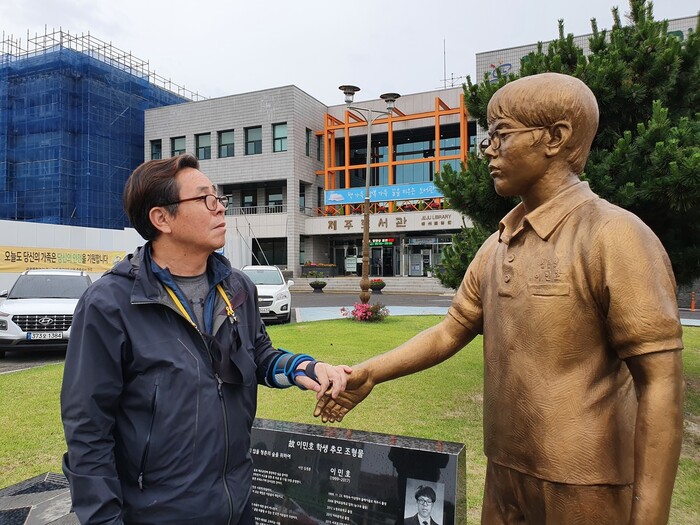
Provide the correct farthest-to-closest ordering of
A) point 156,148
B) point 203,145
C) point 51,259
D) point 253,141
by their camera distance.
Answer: point 156,148
point 203,145
point 253,141
point 51,259

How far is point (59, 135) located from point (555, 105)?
36.5 meters

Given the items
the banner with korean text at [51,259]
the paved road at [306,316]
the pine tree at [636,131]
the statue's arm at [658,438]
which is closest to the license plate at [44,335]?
the paved road at [306,316]

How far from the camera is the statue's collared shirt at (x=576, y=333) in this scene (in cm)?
132

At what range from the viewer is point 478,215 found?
17.8 feet

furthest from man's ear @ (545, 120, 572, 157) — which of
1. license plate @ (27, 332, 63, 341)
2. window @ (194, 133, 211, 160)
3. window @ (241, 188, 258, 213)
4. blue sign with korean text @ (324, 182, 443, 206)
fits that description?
window @ (194, 133, 211, 160)

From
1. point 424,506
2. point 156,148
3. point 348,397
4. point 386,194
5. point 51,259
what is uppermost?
point 156,148

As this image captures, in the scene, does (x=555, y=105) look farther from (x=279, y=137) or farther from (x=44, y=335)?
(x=279, y=137)

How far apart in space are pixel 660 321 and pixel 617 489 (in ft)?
1.66

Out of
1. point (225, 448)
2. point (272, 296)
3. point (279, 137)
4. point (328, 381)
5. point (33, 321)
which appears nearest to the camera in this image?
point (225, 448)

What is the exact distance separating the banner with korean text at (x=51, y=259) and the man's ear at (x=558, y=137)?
1283cm

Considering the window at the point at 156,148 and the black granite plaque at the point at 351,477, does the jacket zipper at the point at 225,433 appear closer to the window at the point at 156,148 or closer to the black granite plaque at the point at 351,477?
the black granite plaque at the point at 351,477

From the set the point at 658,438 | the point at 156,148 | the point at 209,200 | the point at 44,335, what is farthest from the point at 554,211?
the point at 156,148

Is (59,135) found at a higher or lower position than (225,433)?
higher

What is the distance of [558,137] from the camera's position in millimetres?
1497
